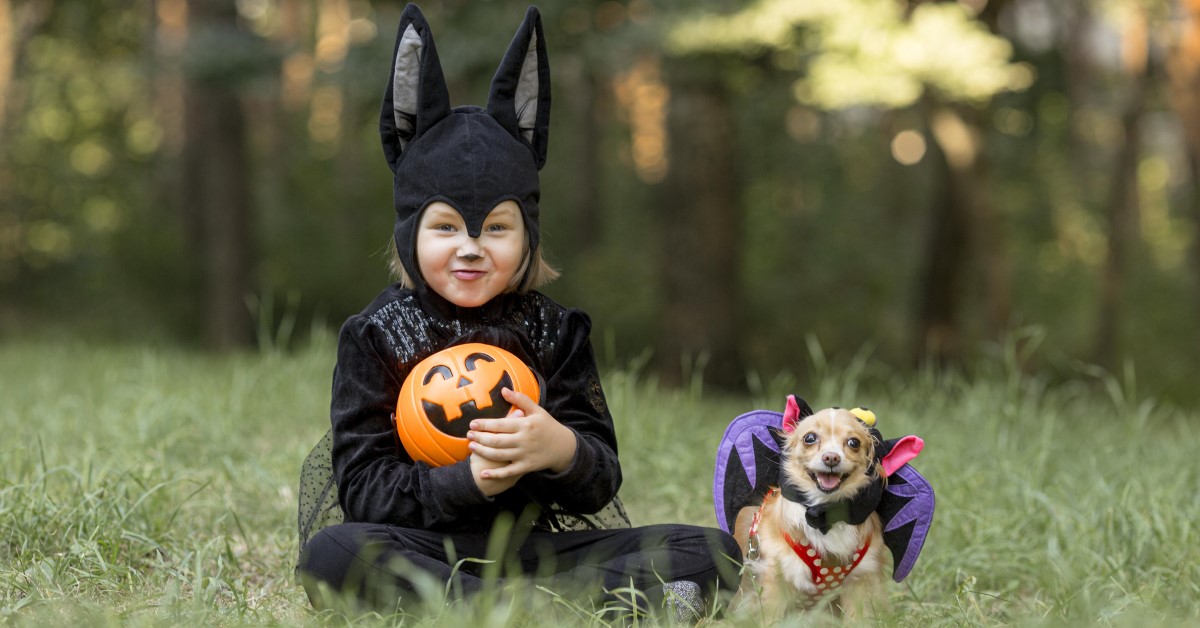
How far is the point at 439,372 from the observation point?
3.00 meters

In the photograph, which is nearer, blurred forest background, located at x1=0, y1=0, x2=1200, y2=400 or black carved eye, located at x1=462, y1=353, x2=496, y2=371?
black carved eye, located at x1=462, y1=353, x2=496, y2=371

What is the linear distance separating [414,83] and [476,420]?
36.7 inches

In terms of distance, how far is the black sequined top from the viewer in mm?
3041

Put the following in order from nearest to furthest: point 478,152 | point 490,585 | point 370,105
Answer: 1. point 490,585
2. point 478,152
3. point 370,105

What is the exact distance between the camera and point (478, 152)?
10.1 feet

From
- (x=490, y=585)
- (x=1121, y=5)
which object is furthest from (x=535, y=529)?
(x=1121, y=5)

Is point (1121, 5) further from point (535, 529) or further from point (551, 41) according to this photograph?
point (535, 529)

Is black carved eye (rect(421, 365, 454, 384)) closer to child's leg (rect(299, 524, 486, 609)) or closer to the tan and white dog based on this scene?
child's leg (rect(299, 524, 486, 609))

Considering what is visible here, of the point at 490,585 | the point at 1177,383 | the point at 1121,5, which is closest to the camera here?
the point at 490,585

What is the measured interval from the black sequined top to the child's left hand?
10 centimetres

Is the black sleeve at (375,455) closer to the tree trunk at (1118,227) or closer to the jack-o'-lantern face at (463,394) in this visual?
the jack-o'-lantern face at (463,394)

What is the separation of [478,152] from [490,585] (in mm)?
1084

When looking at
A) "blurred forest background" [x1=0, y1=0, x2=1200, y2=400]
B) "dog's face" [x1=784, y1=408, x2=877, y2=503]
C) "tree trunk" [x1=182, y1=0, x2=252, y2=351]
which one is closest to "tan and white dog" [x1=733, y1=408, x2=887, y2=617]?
"dog's face" [x1=784, y1=408, x2=877, y2=503]

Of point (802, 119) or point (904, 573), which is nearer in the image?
point (904, 573)
